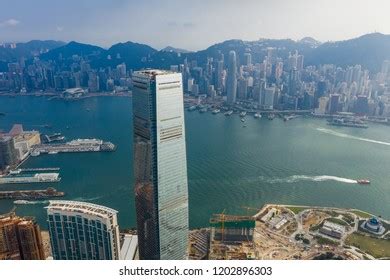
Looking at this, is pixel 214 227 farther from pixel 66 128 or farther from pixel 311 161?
pixel 66 128

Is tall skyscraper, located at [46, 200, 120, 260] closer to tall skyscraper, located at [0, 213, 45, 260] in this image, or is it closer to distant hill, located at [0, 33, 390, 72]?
tall skyscraper, located at [0, 213, 45, 260]

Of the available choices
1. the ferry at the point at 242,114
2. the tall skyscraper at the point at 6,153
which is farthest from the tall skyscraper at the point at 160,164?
the ferry at the point at 242,114

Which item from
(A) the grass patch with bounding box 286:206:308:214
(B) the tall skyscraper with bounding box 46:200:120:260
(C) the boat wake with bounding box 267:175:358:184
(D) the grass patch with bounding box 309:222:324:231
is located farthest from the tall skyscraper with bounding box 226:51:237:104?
→ (B) the tall skyscraper with bounding box 46:200:120:260

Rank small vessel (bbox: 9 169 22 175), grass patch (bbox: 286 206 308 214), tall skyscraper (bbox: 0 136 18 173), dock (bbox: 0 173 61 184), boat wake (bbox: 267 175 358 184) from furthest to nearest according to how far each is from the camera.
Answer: tall skyscraper (bbox: 0 136 18 173) → small vessel (bbox: 9 169 22 175) → dock (bbox: 0 173 61 184) → boat wake (bbox: 267 175 358 184) → grass patch (bbox: 286 206 308 214)

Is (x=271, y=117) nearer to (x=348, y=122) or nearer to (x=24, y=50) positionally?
(x=348, y=122)

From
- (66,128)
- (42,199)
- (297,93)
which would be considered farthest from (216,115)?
(42,199)

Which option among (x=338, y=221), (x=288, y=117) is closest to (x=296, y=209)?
(x=338, y=221)

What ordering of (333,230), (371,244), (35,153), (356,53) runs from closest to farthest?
(371,244), (333,230), (35,153), (356,53)
